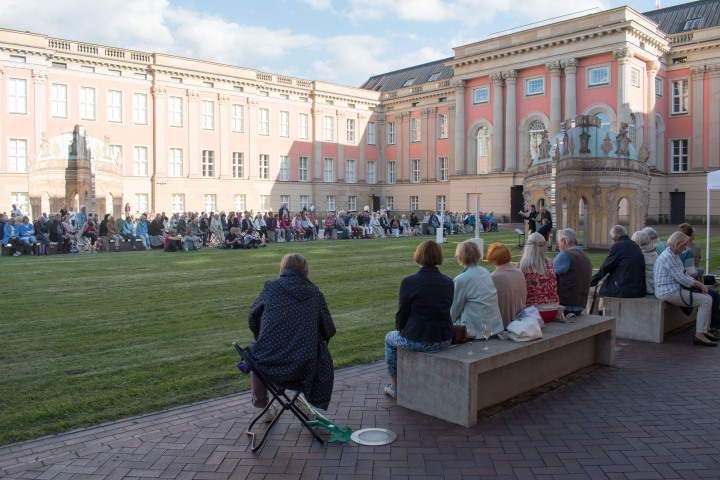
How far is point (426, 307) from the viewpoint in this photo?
5.46 m

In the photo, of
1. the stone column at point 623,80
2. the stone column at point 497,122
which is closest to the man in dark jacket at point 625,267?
the stone column at point 623,80

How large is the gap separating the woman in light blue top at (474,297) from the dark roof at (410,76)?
5449 centimetres

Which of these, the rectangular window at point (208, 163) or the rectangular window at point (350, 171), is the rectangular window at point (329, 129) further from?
the rectangular window at point (208, 163)

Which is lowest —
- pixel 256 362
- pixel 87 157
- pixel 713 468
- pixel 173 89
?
pixel 713 468

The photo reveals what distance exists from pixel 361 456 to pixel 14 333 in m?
6.53

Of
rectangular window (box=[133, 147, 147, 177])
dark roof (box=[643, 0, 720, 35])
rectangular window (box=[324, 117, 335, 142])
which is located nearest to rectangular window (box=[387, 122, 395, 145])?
rectangular window (box=[324, 117, 335, 142])

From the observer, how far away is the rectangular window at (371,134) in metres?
60.1

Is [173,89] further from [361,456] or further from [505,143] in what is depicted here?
[361,456]

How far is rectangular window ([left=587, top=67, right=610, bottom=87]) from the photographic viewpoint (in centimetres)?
4147

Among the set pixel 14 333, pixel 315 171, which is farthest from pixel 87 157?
pixel 315 171

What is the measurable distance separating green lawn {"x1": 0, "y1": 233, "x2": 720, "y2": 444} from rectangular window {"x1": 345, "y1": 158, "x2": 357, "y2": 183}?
134ft

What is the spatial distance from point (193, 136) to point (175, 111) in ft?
7.65

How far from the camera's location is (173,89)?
45.1 m

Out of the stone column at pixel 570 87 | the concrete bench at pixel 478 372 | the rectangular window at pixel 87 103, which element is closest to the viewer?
the concrete bench at pixel 478 372
